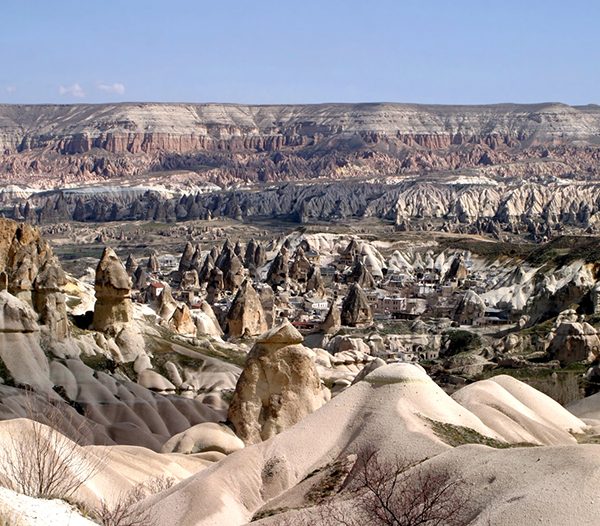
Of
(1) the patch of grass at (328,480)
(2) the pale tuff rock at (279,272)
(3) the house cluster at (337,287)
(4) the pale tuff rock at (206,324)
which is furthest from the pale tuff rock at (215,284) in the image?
(1) the patch of grass at (328,480)

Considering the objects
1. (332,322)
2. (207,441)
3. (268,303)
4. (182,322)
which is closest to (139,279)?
(268,303)

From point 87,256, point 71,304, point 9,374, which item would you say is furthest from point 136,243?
point 9,374

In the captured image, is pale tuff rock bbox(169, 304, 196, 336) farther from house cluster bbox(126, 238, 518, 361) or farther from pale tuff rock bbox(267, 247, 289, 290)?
pale tuff rock bbox(267, 247, 289, 290)

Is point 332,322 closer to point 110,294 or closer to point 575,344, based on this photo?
point 575,344

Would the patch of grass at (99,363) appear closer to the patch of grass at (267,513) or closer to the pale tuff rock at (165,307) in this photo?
the pale tuff rock at (165,307)

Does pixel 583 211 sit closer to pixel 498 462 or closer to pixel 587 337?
pixel 587 337

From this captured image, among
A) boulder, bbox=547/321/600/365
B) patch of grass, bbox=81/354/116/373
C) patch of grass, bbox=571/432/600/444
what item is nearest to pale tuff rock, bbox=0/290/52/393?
patch of grass, bbox=81/354/116/373
